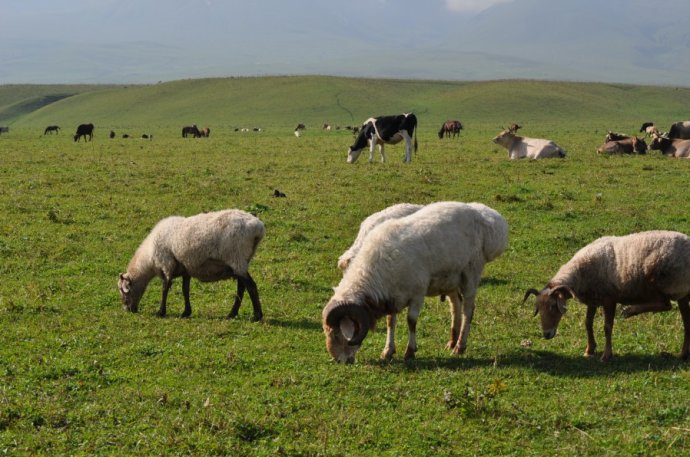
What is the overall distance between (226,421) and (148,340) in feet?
12.0

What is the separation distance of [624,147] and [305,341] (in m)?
29.3

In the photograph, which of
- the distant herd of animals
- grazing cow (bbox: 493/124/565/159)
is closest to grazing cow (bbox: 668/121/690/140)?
the distant herd of animals

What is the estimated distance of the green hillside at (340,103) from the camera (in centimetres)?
9881

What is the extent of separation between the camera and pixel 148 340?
1159cm

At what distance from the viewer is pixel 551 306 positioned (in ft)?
36.1

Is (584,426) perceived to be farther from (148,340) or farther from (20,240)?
(20,240)

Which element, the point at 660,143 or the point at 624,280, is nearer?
the point at 624,280

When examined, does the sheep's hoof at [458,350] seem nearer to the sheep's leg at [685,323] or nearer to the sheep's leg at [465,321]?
the sheep's leg at [465,321]

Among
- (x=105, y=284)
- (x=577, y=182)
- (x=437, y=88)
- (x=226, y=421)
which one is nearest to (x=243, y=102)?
(x=437, y=88)

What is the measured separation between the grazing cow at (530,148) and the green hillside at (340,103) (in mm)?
51575

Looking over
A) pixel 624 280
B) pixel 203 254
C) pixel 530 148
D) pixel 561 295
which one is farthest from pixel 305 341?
pixel 530 148

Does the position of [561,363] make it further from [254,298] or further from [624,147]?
[624,147]

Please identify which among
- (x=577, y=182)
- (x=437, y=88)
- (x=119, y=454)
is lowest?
(x=119, y=454)

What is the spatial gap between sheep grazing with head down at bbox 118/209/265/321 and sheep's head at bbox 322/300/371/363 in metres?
2.92
